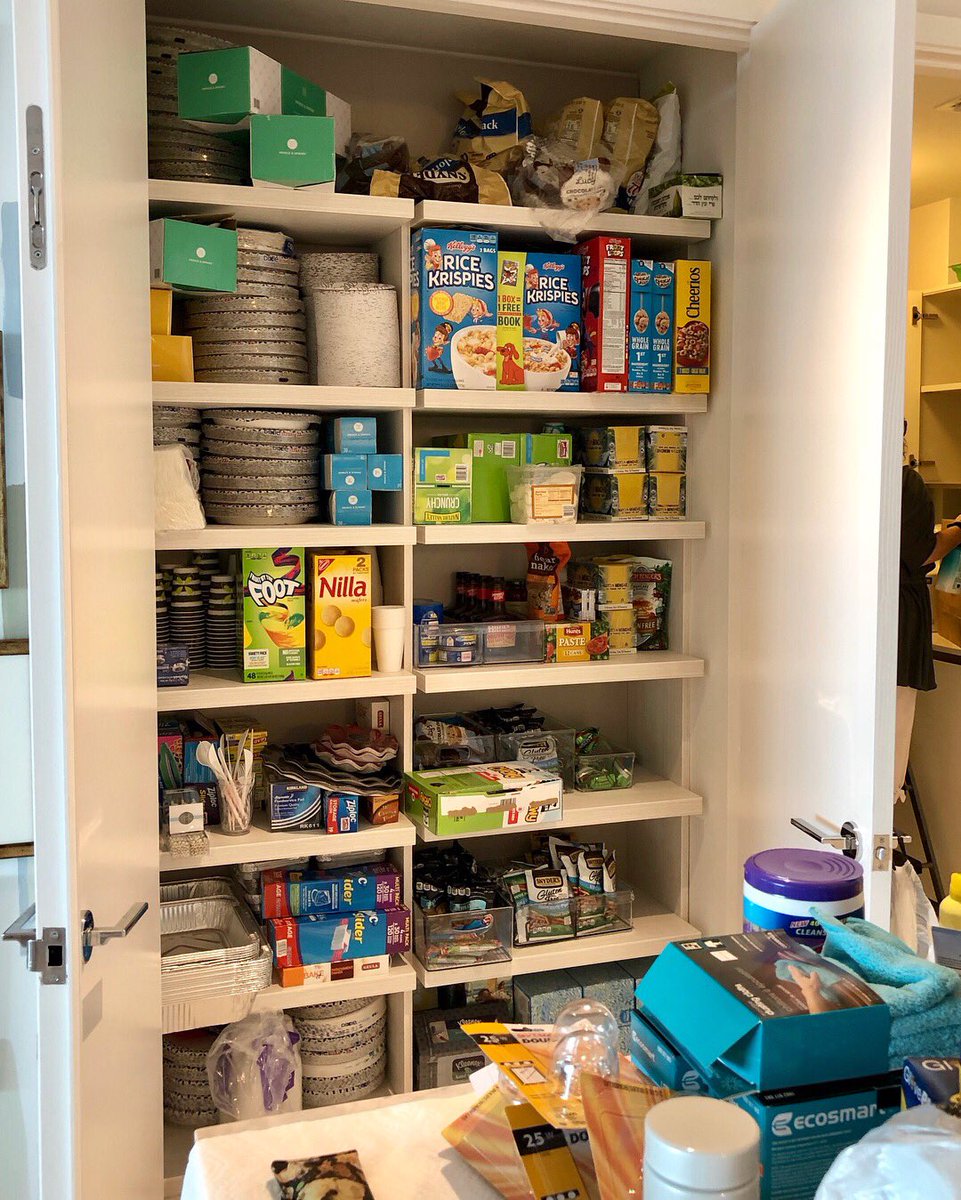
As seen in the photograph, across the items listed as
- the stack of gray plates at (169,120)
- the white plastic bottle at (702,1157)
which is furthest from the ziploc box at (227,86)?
the white plastic bottle at (702,1157)

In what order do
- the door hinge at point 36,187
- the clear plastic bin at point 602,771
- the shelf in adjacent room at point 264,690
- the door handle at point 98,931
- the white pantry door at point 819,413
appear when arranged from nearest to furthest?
the door hinge at point 36,187
the door handle at point 98,931
the white pantry door at point 819,413
the shelf in adjacent room at point 264,690
the clear plastic bin at point 602,771

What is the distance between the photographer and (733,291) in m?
2.39

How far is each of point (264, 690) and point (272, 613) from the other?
0.51 ft

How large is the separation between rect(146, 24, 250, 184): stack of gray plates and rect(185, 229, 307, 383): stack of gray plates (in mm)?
159

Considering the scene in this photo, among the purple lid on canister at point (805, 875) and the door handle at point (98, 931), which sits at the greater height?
the purple lid on canister at point (805, 875)

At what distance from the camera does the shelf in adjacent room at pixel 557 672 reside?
235cm

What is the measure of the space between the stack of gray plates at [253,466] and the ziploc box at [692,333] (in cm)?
81

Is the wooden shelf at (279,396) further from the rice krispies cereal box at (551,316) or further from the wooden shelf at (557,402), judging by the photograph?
the rice krispies cereal box at (551,316)

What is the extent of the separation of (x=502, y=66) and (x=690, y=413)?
974 millimetres

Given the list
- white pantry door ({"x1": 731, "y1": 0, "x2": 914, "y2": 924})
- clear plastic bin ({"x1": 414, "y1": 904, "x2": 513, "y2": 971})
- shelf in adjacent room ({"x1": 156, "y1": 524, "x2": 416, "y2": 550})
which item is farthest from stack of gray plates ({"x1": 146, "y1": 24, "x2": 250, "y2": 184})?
clear plastic bin ({"x1": 414, "y1": 904, "x2": 513, "y2": 971})

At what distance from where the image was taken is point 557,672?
95.8 inches

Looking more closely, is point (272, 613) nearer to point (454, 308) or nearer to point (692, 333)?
point (454, 308)

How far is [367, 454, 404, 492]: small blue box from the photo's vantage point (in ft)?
7.60

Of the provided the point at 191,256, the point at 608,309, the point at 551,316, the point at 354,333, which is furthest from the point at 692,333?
the point at 191,256
